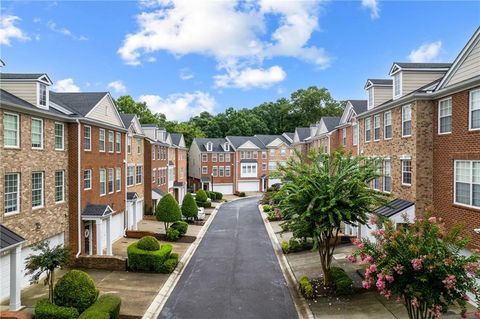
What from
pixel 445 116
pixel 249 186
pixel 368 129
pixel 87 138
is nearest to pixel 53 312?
pixel 87 138

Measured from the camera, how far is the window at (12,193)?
50.2 ft

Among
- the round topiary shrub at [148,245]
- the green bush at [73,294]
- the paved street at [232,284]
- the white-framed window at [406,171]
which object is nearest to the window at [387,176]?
the white-framed window at [406,171]

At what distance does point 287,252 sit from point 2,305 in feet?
51.3

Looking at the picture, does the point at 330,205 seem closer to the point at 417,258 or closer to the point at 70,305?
the point at 417,258

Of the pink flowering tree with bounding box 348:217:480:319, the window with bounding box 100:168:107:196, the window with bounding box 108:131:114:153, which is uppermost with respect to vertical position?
the window with bounding box 108:131:114:153

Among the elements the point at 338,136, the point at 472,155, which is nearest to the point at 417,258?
the point at 472,155

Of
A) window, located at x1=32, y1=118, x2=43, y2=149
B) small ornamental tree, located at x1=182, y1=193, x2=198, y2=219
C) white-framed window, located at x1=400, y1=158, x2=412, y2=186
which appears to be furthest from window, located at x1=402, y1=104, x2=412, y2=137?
small ornamental tree, located at x1=182, y1=193, x2=198, y2=219

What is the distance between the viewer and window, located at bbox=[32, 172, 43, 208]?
17.2 m

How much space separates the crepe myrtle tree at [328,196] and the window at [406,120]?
5.22 m

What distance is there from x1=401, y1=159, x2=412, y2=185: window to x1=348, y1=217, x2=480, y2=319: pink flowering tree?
9.60 metres

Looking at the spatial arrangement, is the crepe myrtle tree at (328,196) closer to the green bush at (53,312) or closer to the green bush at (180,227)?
→ the green bush at (53,312)

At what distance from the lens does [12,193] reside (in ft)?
51.3

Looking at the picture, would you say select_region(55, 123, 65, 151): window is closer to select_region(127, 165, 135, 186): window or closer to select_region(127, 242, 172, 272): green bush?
select_region(127, 242, 172, 272): green bush

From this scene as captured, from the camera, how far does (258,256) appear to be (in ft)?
74.0
